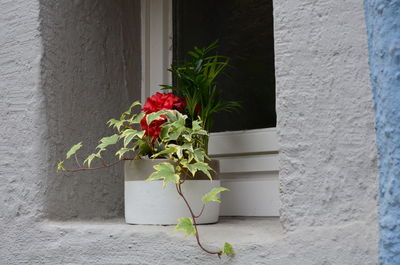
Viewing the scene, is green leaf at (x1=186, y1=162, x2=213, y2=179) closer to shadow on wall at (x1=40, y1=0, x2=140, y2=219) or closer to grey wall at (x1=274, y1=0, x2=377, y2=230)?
grey wall at (x1=274, y1=0, x2=377, y2=230)

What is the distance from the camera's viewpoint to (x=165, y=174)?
1.38 metres

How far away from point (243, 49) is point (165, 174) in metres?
0.75

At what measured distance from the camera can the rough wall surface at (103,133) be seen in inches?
46.2

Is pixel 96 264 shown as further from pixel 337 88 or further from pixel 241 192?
pixel 337 88

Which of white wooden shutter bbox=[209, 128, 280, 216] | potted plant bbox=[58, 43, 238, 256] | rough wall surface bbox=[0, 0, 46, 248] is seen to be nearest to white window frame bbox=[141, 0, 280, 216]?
white wooden shutter bbox=[209, 128, 280, 216]

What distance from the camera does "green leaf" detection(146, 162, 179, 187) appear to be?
1.37 metres

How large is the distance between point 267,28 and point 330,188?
0.89 meters

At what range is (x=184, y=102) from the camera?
5.56 feet

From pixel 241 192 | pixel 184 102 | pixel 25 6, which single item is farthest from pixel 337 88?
pixel 25 6

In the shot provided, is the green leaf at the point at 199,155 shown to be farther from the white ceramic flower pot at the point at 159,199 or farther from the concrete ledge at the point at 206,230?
the concrete ledge at the point at 206,230

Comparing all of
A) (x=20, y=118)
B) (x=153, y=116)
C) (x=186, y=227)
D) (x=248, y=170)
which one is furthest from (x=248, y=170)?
(x=20, y=118)

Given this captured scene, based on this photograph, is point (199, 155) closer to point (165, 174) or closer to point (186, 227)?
point (165, 174)

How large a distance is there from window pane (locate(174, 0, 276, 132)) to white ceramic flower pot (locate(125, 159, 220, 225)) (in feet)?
1.37

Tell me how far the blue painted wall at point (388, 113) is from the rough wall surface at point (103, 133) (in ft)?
0.66
